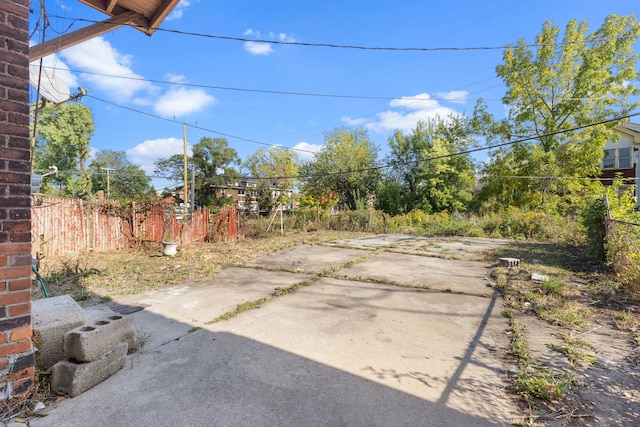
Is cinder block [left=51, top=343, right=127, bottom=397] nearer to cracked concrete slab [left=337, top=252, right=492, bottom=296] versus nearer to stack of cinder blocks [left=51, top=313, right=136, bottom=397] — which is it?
stack of cinder blocks [left=51, top=313, right=136, bottom=397]

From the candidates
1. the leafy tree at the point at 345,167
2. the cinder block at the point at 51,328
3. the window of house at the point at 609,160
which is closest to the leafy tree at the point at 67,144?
the leafy tree at the point at 345,167

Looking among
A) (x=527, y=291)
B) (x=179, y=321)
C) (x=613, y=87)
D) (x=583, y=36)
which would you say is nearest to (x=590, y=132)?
(x=613, y=87)

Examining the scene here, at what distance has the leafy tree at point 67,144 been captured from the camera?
2505 centimetres

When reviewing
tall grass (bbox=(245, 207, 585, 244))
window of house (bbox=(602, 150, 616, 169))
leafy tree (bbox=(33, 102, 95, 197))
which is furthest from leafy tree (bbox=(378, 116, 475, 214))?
leafy tree (bbox=(33, 102, 95, 197))

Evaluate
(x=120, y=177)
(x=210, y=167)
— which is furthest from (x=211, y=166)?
(x=120, y=177)

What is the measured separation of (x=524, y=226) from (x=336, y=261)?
10242 mm

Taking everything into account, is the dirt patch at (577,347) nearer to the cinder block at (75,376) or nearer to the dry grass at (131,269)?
the cinder block at (75,376)

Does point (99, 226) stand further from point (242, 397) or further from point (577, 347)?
point (577, 347)

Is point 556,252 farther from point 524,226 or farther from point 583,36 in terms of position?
point 583,36

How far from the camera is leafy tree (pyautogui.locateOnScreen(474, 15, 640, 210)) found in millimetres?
15820

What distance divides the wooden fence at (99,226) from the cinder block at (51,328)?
5.19 metres

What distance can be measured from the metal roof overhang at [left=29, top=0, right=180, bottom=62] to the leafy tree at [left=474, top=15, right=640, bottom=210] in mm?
Result: 17719

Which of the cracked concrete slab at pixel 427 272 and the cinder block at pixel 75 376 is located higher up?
the cinder block at pixel 75 376

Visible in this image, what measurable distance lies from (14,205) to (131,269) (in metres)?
5.45
